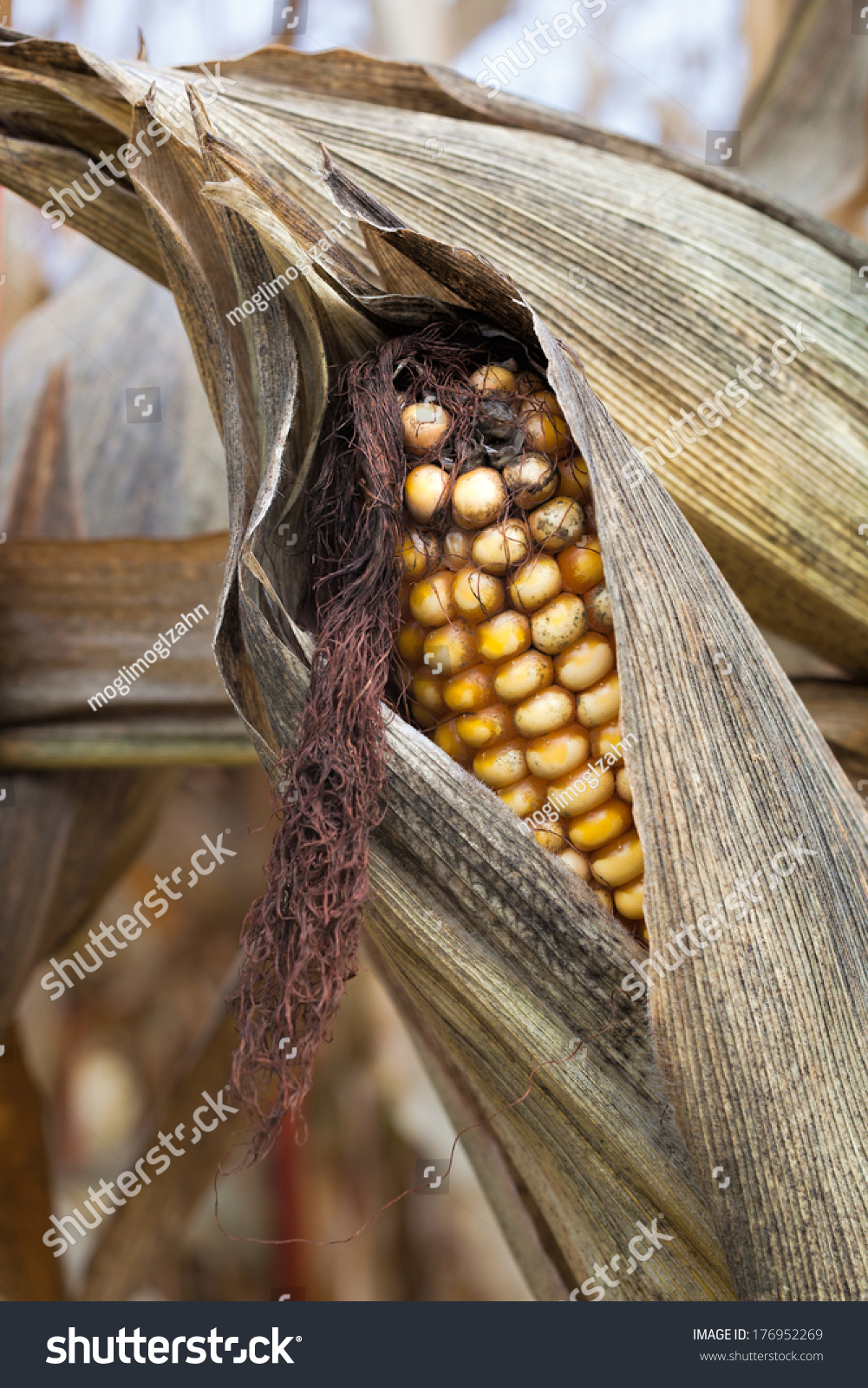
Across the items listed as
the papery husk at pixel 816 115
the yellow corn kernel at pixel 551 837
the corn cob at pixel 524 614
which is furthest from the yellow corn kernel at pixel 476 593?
the papery husk at pixel 816 115

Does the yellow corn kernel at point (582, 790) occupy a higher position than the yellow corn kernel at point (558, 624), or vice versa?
the yellow corn kernel at point (558, 624)

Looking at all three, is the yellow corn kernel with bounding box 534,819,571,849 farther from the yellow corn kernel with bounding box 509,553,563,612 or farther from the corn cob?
the yellow corn kernel with bounding box 509,553,563,612

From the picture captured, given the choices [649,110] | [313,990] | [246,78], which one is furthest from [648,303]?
[649,110]

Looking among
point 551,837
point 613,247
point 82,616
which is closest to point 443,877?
point 551,837

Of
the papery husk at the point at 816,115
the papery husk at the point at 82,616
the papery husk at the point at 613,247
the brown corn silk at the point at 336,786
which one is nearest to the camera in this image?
the brown corn silk at the point at 336,786

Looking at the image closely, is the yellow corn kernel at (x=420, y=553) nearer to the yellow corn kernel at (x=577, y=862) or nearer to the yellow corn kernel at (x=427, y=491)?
the yellow corn kernel at (x=427, y=491)

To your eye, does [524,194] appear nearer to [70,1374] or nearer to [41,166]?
[41,166]

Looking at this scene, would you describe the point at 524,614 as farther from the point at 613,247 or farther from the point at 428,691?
the point at 613,247

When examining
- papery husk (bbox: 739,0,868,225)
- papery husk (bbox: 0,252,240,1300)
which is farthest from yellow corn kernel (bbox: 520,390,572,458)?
papery husk (bbox: 739,0,868,225)
